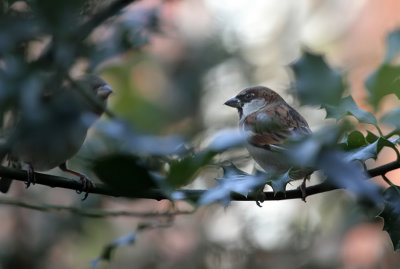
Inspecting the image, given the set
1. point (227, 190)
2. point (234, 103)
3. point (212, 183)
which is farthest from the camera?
point (234, 103)

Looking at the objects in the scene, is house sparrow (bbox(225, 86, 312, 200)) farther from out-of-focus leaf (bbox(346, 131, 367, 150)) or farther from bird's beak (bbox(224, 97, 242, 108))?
out-of-focus leaf (bbox(346, 131, 367, 150))

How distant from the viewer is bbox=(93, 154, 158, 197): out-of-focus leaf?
2.41 feet

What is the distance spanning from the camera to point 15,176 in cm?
147

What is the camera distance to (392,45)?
1526 millimetres

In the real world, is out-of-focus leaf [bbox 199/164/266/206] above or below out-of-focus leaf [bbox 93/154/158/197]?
below

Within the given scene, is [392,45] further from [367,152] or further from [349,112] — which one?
[367,152]

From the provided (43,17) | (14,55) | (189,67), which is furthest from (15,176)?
(189,67)

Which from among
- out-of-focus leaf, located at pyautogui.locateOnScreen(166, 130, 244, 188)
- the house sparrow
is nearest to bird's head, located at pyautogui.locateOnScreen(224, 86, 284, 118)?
the house sparrow

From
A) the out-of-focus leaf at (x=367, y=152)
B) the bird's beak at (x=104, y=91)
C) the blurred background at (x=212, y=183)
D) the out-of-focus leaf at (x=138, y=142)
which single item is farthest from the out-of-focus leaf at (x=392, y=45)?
the bird's beak at (x=104, y=91)

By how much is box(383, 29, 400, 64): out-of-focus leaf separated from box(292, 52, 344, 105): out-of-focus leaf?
181 millimetres

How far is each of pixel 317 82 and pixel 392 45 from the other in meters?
0.40

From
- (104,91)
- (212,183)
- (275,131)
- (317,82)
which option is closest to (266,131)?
(275,131)

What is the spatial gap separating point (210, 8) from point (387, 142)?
16.4ft

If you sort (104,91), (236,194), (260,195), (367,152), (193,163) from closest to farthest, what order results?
(193,163), (367,152), (236,194), (260,195), (104,91)
